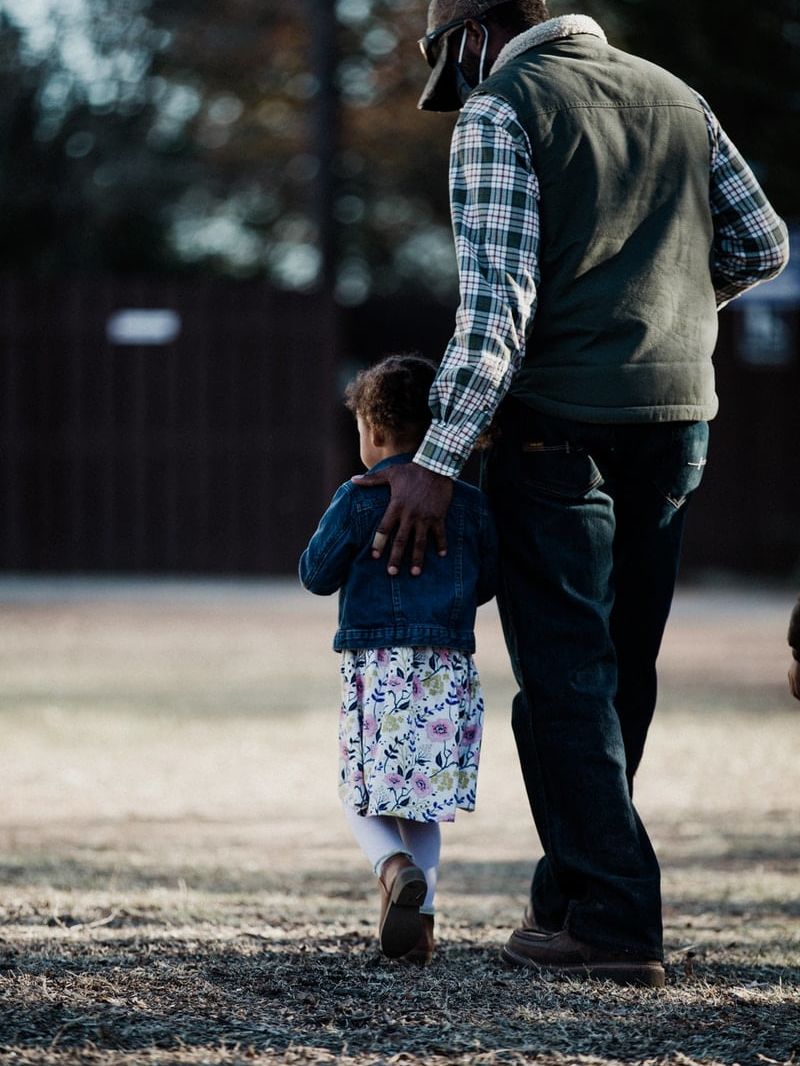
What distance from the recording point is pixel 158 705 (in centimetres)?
822

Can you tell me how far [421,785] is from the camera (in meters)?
3.33

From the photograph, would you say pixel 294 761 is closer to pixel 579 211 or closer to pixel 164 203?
Answer: pixel 579 211

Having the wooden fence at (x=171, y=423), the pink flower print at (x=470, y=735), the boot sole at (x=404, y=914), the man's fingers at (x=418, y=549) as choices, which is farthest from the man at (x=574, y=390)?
the wooden fence at (x=171, y=423)

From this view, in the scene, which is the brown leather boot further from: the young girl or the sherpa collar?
the sherpa collar

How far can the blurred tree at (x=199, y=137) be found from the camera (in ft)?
70.6

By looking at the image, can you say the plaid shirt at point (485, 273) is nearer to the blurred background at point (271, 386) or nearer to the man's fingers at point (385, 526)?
the man's fingers at point (385, 526)

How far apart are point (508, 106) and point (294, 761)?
427 cm

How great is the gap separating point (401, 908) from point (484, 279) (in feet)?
4.18

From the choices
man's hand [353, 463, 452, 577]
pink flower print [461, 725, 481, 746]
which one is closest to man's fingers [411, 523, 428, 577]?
man's hand [353, 463, 452, 577]

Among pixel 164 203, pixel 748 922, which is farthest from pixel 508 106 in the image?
pixel 164 203

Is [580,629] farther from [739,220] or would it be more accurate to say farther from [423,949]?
[739,220]

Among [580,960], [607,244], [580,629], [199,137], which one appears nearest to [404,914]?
[580,960]

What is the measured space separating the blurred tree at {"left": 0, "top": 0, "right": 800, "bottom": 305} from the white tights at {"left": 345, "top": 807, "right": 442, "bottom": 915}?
1749 cm

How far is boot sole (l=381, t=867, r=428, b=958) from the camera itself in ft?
10.5
